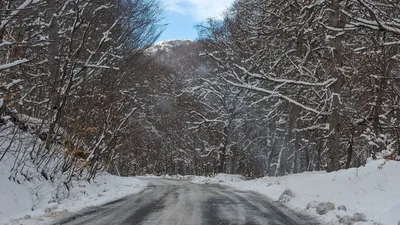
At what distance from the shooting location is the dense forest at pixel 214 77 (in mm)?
9242

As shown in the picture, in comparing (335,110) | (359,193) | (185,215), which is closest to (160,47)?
(335,110)

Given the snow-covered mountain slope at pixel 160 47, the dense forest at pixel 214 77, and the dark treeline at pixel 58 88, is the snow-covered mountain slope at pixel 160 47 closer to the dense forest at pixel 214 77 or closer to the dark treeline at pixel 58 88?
the dense forest at pixel 214 77

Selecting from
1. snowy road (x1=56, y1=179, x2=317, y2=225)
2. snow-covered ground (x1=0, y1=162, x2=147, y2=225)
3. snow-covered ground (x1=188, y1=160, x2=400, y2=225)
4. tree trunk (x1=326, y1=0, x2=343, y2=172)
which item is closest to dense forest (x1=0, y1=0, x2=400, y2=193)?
tree trunk (x1=326, y1=0, x2=343, y2=172)

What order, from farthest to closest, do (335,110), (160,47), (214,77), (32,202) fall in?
(160,47) → (214,77) → (335,110) → (32,202)

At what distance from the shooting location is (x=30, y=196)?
818 cm

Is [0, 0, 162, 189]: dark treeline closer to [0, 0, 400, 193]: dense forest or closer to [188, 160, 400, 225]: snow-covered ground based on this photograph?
[0, 0, 400, 193]: dense forest

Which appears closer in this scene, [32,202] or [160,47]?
[32,202]

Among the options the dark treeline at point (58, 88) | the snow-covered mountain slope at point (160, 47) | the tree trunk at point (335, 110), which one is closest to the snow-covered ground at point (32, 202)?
the dark treeline at point (58, 88)

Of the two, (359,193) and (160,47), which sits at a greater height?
(160,47)

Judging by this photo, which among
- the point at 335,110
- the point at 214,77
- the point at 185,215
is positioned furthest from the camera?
the point at 214,77

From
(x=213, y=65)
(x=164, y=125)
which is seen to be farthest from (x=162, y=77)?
(x=213, y=65)

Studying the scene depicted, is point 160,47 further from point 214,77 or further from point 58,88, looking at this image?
point 58,88

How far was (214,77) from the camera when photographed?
1074 inches

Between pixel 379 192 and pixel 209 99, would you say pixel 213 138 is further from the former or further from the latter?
pixel 379 192
